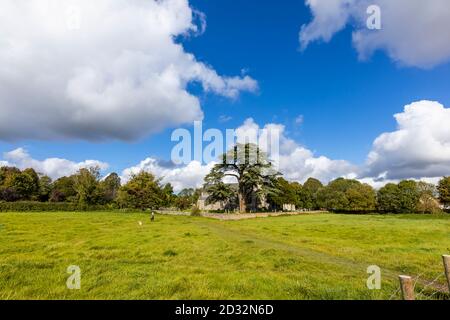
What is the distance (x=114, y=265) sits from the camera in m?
12.3

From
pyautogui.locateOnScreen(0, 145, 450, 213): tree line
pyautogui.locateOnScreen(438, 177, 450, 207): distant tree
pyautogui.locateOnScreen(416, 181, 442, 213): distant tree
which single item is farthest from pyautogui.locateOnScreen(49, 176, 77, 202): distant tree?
pyautogui.locateOnScreen(438, 177, 450, 207): distant tree

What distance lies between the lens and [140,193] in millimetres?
80562

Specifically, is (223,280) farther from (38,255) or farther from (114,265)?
(38,255)

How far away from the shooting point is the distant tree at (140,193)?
263 feet

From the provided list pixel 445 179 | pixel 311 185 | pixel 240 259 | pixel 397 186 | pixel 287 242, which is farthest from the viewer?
pixel 311 185

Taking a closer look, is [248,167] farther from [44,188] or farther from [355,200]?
[44,188]

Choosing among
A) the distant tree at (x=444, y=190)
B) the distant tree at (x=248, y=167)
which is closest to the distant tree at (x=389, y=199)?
the distant tree at (x=444, y=190)

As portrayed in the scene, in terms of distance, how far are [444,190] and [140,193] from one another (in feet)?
293

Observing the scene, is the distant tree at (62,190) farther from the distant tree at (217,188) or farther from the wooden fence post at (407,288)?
the wooden fence post at (407,288)

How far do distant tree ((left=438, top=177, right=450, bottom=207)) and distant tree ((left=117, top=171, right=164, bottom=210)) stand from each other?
84704 mm

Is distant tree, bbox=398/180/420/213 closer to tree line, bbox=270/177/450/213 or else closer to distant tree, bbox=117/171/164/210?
tree line, bbox=270/177/450/213

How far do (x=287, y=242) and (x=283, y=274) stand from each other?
10320mm

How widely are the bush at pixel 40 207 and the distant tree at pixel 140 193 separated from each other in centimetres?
524
